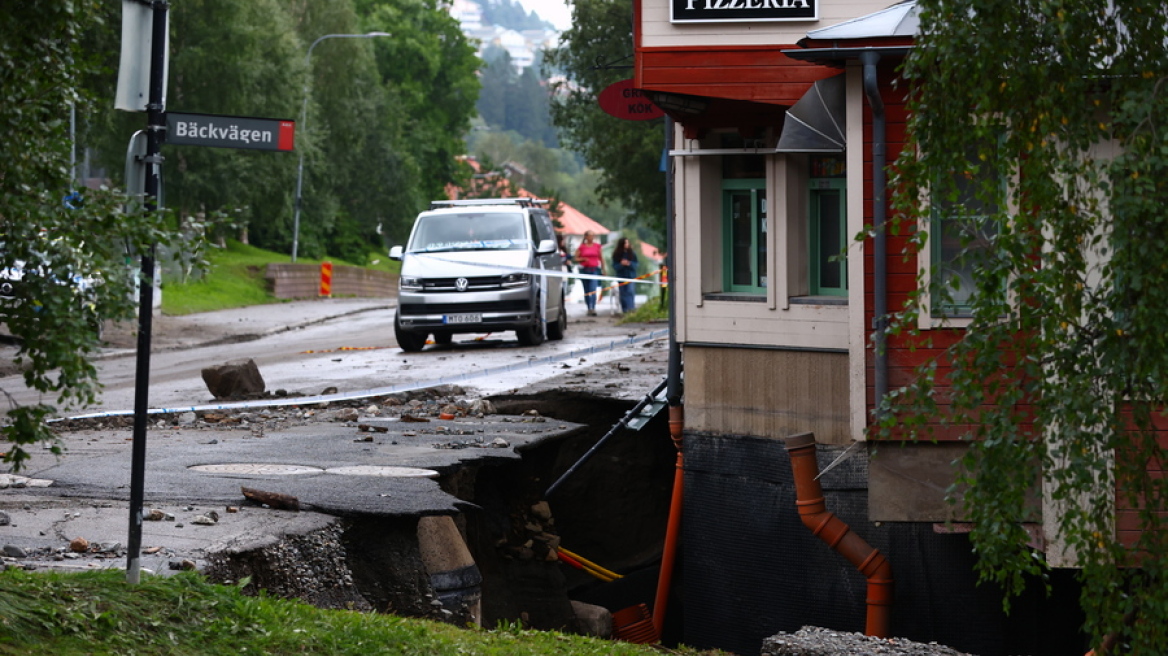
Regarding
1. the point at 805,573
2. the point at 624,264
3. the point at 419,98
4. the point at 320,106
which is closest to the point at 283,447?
the point at 805,573

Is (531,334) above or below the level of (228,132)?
below

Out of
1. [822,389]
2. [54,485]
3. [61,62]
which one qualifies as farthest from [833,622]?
[61,62]

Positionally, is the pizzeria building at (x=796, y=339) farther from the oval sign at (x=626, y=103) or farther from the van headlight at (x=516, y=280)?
the van headlight at (x=516, y=280)

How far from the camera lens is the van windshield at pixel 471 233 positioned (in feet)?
72.8

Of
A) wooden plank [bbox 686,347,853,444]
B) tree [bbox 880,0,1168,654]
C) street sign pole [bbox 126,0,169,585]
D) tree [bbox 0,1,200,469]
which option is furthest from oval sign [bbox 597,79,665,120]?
tree [bbox 0,1,200,469]

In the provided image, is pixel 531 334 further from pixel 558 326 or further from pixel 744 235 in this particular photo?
pixel 744 235

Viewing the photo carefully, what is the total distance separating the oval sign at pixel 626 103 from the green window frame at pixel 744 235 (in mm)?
1505

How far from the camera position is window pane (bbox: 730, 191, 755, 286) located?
1267 centimetres

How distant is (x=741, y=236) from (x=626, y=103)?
2154 millimetres

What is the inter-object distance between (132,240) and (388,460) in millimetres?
6508

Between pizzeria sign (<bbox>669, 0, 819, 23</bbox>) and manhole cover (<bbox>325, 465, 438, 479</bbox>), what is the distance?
14.0 feet

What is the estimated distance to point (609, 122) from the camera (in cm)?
3594

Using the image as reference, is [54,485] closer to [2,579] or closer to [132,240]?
[2,579]

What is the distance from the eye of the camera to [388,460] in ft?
37.4
